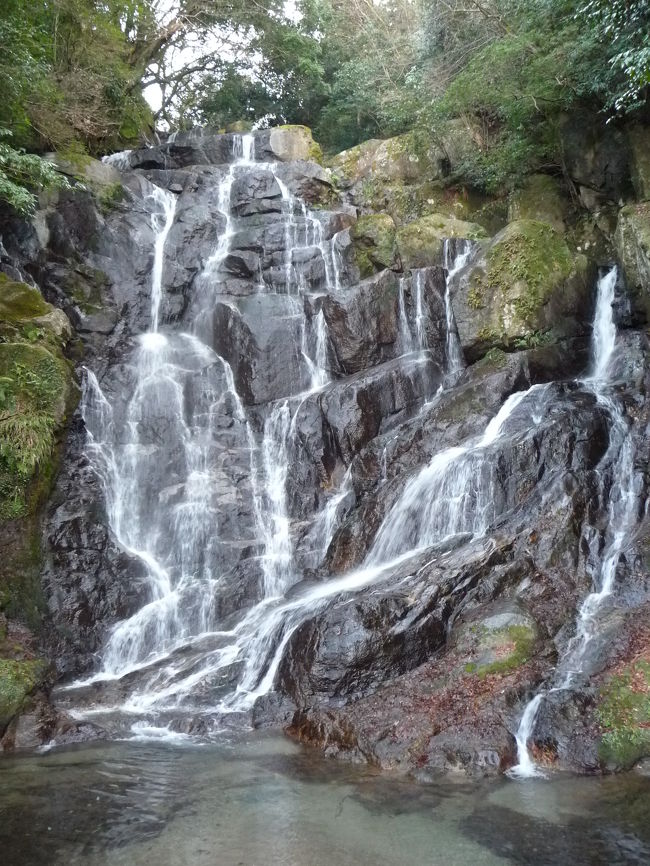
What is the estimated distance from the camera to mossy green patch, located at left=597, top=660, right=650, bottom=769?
251 inches

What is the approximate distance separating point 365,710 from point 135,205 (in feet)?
54.0

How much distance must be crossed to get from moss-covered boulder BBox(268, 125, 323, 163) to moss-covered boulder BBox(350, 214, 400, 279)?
5.97 m

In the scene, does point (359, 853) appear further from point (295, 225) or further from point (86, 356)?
point (295, 225)

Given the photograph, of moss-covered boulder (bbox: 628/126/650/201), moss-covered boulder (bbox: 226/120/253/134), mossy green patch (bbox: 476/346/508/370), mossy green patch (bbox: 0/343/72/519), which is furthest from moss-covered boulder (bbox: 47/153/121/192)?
moss-covered boulder (bbox: 628/126/650/201)

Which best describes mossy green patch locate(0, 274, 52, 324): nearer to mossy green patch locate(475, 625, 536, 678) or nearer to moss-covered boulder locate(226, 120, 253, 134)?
mossy green patch locate(475, 625, 536, 678)

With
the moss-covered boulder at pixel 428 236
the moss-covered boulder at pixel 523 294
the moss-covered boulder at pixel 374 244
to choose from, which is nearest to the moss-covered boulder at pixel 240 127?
the moss-covered boulder at pixel 374 244

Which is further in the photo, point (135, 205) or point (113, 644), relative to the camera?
point (135, 205)

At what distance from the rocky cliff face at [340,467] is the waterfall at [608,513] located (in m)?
0.04

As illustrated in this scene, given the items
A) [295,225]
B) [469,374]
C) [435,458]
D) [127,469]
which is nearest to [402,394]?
[469,374]

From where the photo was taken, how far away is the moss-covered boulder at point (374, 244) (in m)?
17.8

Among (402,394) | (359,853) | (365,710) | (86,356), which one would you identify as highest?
(86,356)

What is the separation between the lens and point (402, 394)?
1407 centimetres

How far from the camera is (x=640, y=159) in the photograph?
48.6 ft

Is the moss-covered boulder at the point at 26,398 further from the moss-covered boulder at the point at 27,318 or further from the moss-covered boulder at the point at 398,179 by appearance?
the moss-covered boulder at the point at 398,179
